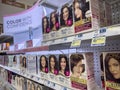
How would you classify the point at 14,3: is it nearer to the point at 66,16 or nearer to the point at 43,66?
the point at 43,66

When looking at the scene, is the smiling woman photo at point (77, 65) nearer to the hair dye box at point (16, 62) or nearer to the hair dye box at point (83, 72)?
the hair dye box at point (83, 72)

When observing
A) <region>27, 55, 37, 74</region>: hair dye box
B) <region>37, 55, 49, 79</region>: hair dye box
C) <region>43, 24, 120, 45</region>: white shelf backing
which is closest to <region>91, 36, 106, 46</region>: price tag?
<region>43, 24, 120, 45</region>: white shelf backing

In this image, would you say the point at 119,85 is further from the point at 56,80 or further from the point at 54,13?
the point at 54,13

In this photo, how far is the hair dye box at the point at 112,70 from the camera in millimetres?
801

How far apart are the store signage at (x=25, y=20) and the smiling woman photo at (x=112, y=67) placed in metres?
1.53

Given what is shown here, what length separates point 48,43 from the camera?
4.54 ft

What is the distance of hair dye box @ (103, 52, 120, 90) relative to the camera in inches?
31.5

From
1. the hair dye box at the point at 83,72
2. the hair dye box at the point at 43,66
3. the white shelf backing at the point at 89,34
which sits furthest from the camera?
the hair dye box at the point at 43,66

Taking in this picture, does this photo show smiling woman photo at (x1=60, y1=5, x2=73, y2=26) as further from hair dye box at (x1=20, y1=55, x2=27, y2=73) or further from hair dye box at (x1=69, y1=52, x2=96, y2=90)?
hair dye box at (x1=20, y1=55, x2=27, y2=73)

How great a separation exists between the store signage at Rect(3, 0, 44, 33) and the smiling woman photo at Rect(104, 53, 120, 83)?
1.53 metres

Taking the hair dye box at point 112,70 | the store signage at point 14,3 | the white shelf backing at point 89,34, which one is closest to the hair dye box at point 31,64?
the white shelf backing at point 89,34

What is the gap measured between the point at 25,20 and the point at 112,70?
2085mm

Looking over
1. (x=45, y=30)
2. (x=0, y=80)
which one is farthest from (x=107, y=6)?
(x=0, y=80)

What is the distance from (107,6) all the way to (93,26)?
26cm
